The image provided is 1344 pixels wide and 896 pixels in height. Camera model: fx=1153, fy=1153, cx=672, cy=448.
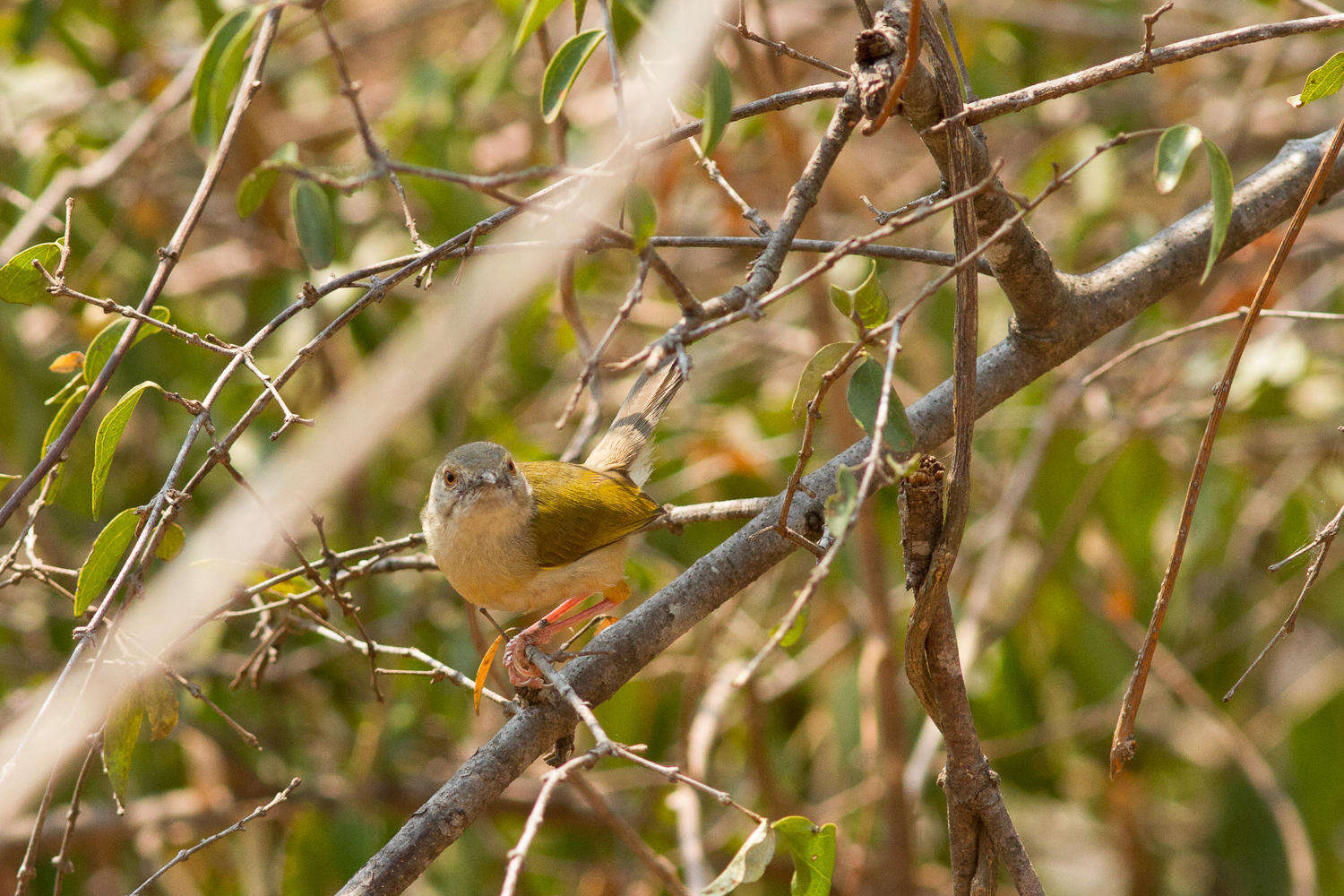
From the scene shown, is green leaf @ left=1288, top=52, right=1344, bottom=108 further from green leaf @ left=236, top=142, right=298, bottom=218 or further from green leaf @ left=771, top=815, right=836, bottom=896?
green leaf @ left=236, top=142, right=298, bottom=218

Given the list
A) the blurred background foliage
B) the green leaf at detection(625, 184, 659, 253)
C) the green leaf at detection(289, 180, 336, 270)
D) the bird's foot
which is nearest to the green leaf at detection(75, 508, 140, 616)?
the green leaf at detection(289, 180, 336, 270)

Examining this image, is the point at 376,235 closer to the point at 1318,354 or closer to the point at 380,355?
the point at 380,355

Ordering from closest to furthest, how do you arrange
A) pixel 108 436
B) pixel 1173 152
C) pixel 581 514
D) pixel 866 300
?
pixel 1173 152 → pixel 866 300 → pixel 108 436 → pixel 581 514

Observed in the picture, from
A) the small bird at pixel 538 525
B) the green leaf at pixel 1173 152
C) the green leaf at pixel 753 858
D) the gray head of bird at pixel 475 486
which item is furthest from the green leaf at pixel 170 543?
the green leaf at pixel 1173 152

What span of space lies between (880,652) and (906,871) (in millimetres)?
799

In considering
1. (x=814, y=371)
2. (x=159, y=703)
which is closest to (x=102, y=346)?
(x=159, y=703)

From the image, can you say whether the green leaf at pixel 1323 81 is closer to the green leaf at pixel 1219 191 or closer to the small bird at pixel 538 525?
the green leaf at pixel 1219 191

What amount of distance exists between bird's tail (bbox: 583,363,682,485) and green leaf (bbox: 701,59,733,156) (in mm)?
2050

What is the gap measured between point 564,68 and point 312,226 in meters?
0.60

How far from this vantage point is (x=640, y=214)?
1406 millimetres

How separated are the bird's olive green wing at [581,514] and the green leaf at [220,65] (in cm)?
167

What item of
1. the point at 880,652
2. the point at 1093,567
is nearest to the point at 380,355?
the point at 880,652

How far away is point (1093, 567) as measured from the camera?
16.4 feet

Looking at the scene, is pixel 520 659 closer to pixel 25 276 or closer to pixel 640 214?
pixel 25 276
